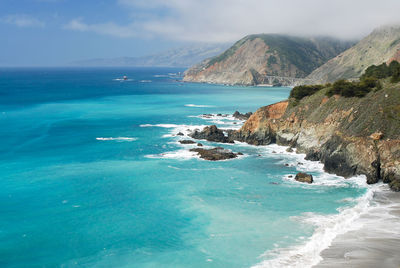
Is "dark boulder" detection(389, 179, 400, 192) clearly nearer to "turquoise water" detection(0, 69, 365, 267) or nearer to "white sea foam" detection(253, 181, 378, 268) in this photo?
"white sea foam" detection(253, 181, 378, 268)

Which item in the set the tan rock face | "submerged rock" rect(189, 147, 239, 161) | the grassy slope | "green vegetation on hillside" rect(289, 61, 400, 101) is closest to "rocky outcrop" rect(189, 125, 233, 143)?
"submerged rock" rect(189, 147, 239, 161)

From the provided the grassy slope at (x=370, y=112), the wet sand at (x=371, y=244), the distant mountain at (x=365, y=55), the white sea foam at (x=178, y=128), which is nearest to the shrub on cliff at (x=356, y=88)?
the grassy slope at (x=370, y=112)

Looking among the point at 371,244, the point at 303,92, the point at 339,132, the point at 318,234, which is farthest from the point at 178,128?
the point at 371,244

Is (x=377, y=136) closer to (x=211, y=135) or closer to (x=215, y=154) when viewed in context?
(x=215, y=154)

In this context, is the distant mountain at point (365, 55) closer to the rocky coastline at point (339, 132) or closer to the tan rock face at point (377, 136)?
the rocky coastline at point (339, 132)

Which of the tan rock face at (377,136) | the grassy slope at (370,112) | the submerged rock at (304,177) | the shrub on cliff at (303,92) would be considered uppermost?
the shrub on cliff at (303,92)

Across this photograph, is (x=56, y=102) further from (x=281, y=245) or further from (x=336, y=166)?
(x=281, y=245)
